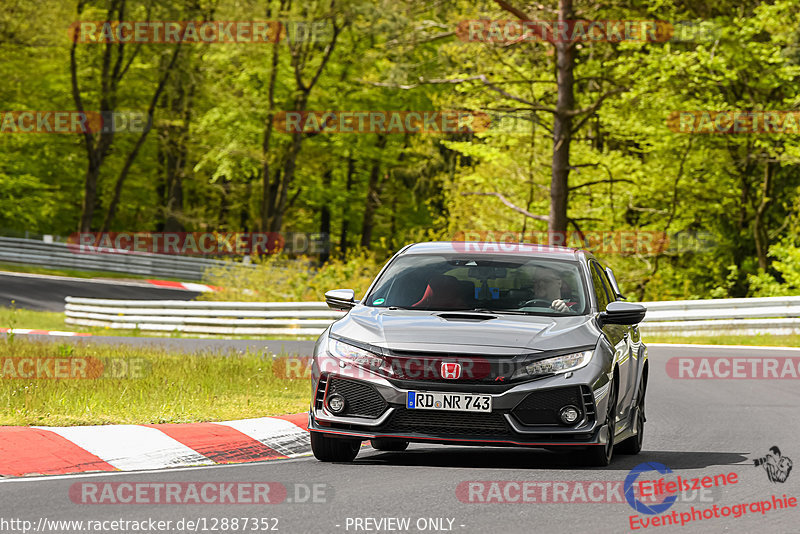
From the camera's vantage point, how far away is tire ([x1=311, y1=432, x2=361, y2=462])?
28.6 ft

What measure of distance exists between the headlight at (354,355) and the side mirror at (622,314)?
188 centimetres

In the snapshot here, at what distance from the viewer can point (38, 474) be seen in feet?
26.1

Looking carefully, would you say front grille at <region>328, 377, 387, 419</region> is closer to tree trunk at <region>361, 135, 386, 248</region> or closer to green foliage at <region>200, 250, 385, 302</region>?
green foliage at <region>200, 250, 385, 302</region>

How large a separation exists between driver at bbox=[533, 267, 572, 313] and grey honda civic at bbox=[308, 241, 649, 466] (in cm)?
2

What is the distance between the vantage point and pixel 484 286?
30.8ft

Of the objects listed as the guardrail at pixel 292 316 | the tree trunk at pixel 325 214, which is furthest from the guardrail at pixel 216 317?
the tree trunk at pixel 325 214

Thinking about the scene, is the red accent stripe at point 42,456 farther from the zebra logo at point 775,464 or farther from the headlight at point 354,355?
the zebra logo at point 775,464

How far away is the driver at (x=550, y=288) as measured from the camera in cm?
923

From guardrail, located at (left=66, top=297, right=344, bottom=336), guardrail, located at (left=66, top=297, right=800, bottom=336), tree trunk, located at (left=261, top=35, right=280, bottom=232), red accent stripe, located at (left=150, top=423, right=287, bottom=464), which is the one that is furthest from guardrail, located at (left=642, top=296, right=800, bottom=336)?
tree trunk, located at (left=261, top=35, right=280, bottom=232)

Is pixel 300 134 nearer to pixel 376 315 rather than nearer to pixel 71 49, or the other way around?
pixel 71 49

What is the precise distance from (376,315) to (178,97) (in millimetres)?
51303

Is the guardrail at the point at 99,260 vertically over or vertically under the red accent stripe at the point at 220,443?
under

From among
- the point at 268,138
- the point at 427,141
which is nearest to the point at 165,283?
the point at 427,141

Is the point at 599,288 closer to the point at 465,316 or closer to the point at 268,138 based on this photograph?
the point at 465,316
